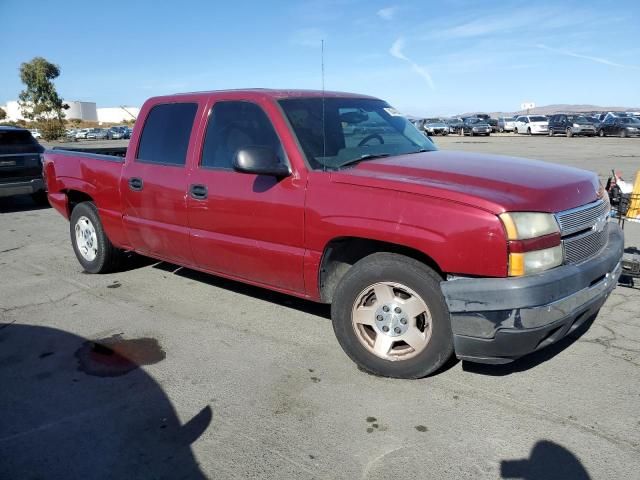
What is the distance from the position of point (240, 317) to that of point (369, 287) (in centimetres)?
155

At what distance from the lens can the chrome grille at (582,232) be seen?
125 inches

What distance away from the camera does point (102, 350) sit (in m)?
4.04

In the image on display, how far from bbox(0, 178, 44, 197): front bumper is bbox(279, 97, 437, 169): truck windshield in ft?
27.8

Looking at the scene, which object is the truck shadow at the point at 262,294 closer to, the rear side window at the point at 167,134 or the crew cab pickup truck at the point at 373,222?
the crew cab pickup truck at the point at 373,222

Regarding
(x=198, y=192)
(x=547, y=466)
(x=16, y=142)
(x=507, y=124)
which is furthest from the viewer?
(x=507, y=124)

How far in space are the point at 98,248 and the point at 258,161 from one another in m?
3.00

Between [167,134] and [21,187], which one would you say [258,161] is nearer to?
[167,134]

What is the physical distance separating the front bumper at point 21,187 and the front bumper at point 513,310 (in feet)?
32.8

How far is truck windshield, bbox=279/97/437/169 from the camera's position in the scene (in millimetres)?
3938

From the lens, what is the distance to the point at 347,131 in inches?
168

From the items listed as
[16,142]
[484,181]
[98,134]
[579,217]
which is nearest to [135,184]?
[484,181]

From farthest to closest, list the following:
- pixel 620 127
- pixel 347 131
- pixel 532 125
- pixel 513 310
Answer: pixel 532 125, pixel 620 127, pixel 347 131, pixel 513 310

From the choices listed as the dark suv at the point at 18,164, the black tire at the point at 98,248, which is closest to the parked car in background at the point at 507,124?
the dark suv at the point at 18,164

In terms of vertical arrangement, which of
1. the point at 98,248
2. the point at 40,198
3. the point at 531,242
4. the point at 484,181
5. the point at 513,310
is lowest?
the point at 40,198
